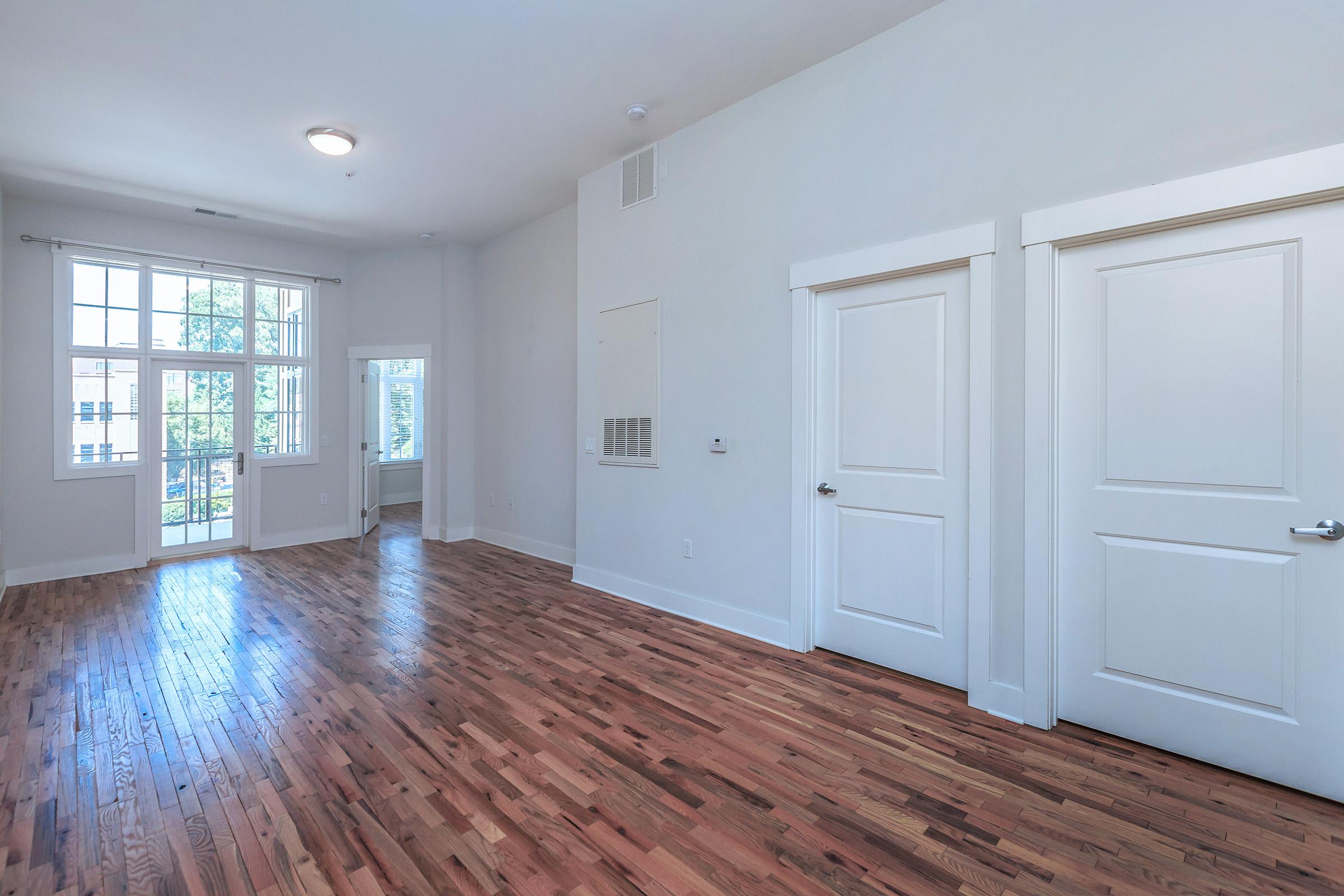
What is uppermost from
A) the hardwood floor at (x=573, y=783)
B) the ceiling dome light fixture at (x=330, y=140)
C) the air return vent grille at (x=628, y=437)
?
the ceiling dome light fixture at (x=330, y=140)

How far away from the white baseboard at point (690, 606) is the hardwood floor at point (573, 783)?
179mm

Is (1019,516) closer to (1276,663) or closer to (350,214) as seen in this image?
(1276,663)

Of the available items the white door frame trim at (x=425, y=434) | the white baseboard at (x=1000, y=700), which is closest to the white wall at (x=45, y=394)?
the white door frame trim at (x=425, y=434)

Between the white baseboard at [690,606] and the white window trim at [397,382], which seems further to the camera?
the white window trim at [397,382]

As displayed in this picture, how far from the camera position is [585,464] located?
16.2ft

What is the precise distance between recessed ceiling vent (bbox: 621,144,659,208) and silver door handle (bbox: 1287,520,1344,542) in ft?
12.4

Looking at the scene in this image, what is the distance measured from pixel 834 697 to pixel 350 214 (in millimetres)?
5871

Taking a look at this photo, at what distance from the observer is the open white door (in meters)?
6.99

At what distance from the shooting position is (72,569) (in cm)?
530

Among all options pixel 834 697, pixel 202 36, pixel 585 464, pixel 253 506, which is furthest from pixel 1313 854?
pixel 253 506

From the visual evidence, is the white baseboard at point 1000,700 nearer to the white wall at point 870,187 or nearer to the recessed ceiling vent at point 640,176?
the white wall at point 870,187

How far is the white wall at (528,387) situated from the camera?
5.65 meters

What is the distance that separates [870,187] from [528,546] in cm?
453

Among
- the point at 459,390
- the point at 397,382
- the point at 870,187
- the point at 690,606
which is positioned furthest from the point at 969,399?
the point at 397,382
